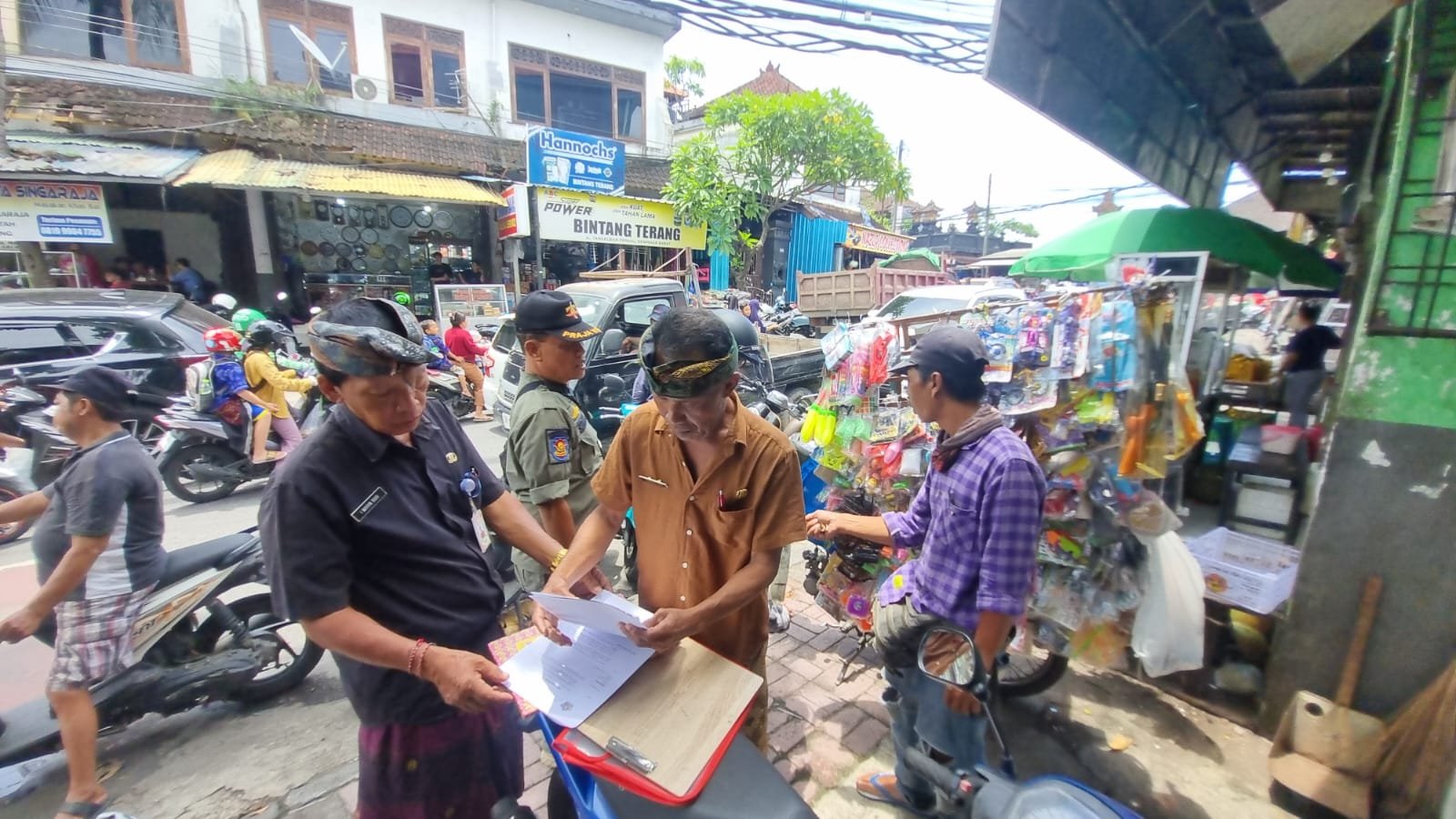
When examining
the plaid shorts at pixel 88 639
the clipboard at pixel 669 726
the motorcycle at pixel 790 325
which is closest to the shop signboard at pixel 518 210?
the motorcycle at pixel 790 325

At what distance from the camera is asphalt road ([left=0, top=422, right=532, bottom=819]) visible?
2391 millimetres

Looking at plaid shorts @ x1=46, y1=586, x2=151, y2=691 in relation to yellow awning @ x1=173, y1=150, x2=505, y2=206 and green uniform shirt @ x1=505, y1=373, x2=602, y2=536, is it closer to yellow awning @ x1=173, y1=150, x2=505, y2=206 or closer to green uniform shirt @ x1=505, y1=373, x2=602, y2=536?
green uniform shirt @ x1=505, y1=373, x2=602, y2=536

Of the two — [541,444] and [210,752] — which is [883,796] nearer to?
[541,444]

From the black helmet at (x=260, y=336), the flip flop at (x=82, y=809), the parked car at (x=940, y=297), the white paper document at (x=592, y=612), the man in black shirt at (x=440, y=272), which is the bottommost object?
the flip flop at (x=82, y=809)

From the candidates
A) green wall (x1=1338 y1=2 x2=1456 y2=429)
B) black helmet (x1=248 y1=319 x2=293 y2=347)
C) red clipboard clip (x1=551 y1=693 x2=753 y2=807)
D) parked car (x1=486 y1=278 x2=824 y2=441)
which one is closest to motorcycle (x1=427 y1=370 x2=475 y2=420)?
parked car (x1=486 y1=278 x2=824 y2=441)

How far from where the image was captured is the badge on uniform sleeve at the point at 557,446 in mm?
2588

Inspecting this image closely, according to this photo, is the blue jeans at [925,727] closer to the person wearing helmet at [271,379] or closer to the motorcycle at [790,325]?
the person wearing helmet at [271,379]

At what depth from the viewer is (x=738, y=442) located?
1.64 m

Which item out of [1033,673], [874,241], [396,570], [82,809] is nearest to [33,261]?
[82,809]

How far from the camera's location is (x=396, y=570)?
5.08 ft

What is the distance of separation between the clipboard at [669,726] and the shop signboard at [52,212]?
1203cm

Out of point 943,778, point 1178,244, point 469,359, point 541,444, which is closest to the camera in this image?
point 943,778

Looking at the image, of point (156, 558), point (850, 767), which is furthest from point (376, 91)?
point (850, 767)

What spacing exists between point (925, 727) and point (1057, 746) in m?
1.18
